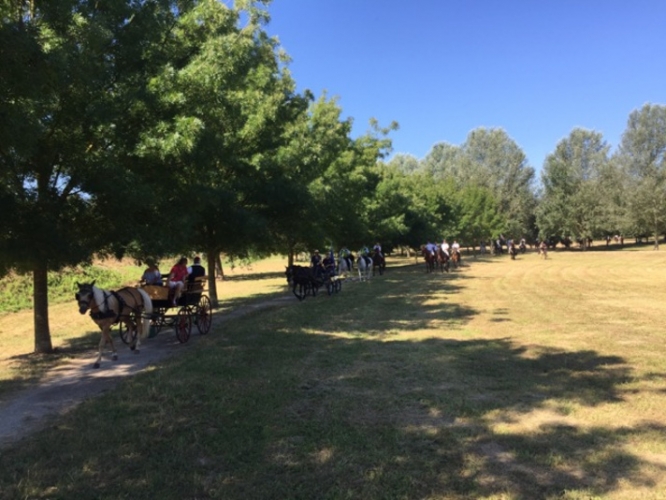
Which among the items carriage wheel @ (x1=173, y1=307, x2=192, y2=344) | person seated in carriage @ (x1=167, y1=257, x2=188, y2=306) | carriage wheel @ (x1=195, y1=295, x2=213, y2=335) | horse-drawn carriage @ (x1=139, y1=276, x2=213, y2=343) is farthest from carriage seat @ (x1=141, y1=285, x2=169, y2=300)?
carriage wheel @ (x1=195, y1=295, x2=213, y2=335)

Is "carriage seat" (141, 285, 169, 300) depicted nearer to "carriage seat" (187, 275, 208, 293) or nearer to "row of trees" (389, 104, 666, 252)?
"carriage seat" (187, 275, 208, 293)

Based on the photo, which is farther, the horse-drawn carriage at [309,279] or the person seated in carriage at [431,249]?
the person seated in carriage at [431,249]

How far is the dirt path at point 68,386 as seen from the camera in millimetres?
6223

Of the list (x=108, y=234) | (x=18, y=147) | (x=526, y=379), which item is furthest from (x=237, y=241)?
(x=526, y=379)

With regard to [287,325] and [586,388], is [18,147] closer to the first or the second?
[287,325]

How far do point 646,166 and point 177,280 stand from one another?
68.2 meters

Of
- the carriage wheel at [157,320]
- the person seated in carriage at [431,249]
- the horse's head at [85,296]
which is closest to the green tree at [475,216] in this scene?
the person seated in carriage at [431,249]

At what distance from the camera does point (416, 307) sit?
16344 mm

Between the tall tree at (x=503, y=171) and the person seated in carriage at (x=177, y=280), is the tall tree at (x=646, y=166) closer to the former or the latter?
the tall tree at (x=503, y=171)

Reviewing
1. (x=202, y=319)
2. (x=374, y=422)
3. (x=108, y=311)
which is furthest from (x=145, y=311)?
(x=374, y=422)

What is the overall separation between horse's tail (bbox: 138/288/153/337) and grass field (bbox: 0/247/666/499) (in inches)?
36.4

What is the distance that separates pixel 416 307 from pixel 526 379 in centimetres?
897

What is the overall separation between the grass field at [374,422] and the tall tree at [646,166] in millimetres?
58342

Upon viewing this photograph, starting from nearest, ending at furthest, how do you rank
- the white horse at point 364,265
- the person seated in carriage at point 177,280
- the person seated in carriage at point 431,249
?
the person seated in carriage at point 177,280 < the white horse at point 364,265 < the person seated in carriage at point 431,249
